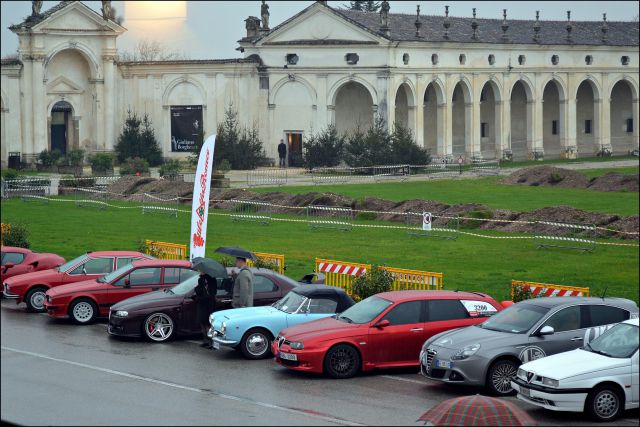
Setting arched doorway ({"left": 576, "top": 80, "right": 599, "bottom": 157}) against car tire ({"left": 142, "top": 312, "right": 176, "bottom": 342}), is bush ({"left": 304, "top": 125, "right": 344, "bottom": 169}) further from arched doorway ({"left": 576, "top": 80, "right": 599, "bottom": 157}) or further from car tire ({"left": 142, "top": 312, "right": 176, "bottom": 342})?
car tire ({"left": 142, "top": 312, "right": 176, "bottom": 342})

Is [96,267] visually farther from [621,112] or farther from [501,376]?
[621,112]

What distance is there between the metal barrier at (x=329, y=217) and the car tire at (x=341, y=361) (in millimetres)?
22120

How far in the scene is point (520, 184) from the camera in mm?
59500

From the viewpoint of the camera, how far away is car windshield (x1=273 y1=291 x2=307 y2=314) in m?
23.1

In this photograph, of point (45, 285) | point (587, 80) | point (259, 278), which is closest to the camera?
point (259, 278)

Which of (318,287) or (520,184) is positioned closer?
(318,287)

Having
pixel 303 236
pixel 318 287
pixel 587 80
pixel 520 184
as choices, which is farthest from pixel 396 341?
pixel 587 80

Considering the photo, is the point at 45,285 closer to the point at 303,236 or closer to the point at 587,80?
the point at 303,236

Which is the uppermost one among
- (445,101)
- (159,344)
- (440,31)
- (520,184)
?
(440,31)

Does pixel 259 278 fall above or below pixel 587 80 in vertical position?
below

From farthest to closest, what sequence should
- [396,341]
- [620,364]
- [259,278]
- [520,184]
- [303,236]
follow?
1. [520,184]
2. [303,236]
3. [259,278]
4. [396,341]
5. [620,364]

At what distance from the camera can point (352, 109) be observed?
75750 mm

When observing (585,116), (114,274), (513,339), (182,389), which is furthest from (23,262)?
(585,116)

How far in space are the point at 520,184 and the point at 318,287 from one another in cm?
3761
